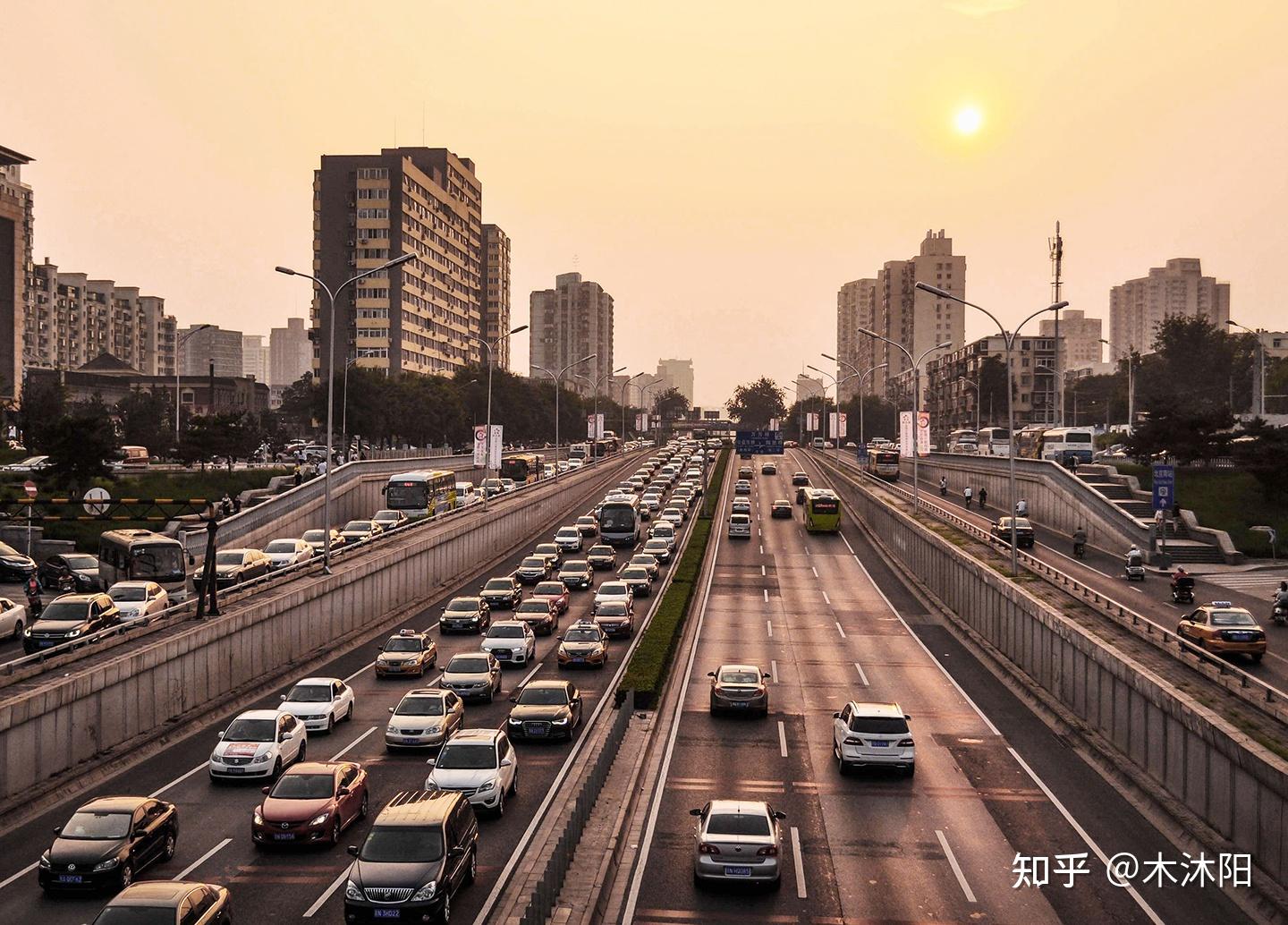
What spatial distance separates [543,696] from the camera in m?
29.8

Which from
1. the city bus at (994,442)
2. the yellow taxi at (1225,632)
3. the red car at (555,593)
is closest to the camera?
the yellow taxi at (1225,632)

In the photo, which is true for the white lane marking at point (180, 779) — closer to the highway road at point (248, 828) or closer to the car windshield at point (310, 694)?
the highway road at point (248, 828)

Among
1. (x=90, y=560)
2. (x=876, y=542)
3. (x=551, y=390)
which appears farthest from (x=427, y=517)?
(x=551, y=390)

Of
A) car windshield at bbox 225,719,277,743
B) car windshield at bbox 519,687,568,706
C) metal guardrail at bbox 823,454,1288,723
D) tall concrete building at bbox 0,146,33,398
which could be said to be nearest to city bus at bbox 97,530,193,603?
car windshield at bbox 225,719,277,743

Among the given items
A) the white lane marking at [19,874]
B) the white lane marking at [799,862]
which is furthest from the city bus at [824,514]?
the white lane marking at [19,874]

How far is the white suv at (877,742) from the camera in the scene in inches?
1029

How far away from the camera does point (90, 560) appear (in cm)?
5038

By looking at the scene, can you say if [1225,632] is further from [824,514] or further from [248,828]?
[824,514]

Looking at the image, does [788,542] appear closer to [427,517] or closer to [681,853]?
[427,517]

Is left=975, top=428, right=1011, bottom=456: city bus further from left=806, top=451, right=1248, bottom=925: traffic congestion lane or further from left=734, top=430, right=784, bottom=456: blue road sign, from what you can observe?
left=806, top=451, right=1248, bottom=925: traffic congestion lane

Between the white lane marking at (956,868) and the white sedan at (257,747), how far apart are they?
48.0 ft

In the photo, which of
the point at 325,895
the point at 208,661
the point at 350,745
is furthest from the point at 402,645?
the point at 325,895

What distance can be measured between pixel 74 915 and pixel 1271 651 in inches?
1374

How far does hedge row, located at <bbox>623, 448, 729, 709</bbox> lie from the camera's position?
111 feet
